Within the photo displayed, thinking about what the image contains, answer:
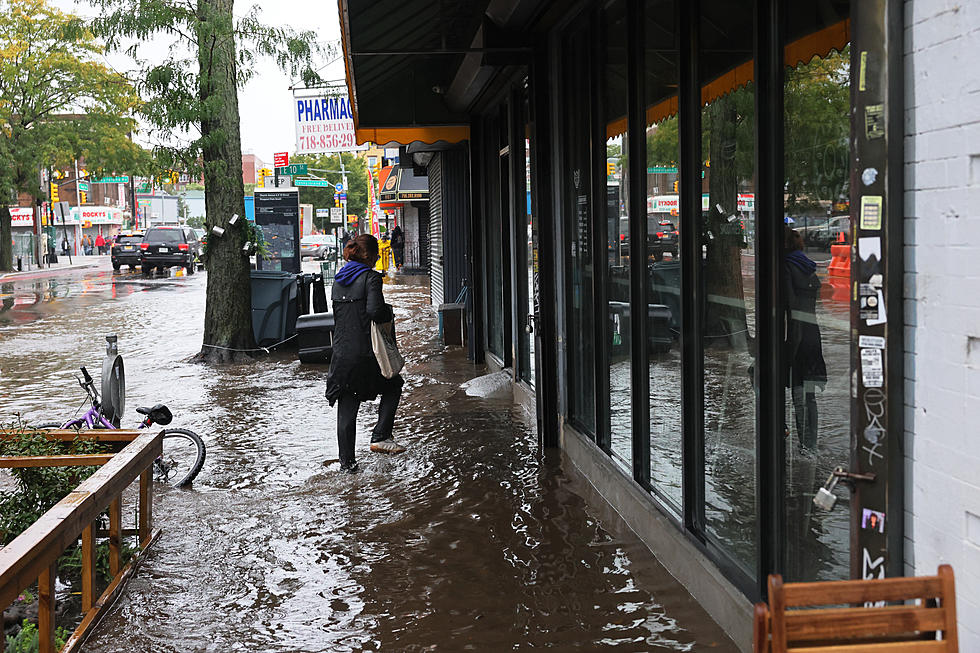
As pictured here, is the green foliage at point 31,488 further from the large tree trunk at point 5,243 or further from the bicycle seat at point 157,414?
the large tree trunk at point 5,243

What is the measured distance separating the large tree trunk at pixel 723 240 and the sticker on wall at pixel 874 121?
141cm

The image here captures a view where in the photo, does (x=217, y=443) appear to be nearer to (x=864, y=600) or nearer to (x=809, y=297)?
(x=809, y=297)

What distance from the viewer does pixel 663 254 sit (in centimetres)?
551

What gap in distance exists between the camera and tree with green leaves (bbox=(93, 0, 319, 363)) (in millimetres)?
14797

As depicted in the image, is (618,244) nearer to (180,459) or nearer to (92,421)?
(92,421)

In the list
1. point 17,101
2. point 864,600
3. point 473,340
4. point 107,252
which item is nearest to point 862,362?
point 864,600

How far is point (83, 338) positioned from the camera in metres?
18.9

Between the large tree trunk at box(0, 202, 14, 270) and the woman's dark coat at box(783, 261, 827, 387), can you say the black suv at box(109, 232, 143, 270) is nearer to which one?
the large tree trunk at box(0, 202, 14, 270)

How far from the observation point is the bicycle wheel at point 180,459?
7.82 metres

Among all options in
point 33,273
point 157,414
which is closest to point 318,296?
point 157,414

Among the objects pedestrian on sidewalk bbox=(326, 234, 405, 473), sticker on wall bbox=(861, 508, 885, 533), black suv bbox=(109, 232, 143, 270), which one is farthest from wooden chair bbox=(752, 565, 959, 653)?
black suv bbox=(109, 232, 143, 270)

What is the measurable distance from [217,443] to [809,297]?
6.80 metres

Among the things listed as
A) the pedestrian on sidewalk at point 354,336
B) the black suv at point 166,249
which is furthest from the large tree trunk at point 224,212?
the black suv at point 166,249

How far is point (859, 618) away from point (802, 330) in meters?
1.69
